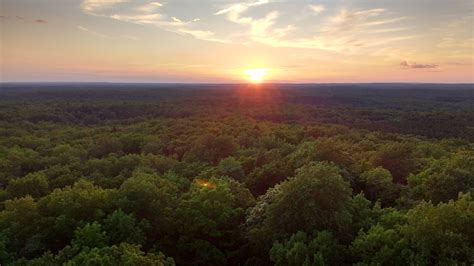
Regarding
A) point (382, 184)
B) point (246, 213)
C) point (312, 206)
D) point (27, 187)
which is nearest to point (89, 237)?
point (246, 213)

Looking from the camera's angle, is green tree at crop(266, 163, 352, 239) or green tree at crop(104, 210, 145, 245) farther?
green tree at crop(104, 210, 145, 245)

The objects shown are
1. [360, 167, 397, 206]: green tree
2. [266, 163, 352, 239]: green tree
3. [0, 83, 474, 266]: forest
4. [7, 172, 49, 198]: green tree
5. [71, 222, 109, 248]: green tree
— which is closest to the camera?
[0, 83, 474, 266]: forest

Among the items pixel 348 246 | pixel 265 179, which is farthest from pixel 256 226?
pixel 265 179

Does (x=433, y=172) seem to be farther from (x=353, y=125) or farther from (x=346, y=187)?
(x=353, y=125)

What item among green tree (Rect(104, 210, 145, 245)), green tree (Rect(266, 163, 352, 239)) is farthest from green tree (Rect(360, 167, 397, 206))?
green tree (Rect(104, 210, 145, 245))

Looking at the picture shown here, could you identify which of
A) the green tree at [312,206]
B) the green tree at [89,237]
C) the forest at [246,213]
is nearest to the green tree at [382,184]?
the forest at [246,213]

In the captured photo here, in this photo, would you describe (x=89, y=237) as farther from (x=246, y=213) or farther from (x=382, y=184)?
(x=382, y=184)

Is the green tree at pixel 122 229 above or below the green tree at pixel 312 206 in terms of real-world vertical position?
below

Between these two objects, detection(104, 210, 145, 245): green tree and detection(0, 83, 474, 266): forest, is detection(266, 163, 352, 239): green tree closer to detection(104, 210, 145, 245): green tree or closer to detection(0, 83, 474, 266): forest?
detection(0, 83, 474, 266): forest

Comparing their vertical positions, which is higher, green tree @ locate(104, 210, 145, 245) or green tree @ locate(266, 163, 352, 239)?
green tree @ locate(266, 163, 352, 239)

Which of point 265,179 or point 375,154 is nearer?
point 265,179

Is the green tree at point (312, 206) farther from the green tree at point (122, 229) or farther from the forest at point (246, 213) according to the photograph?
the green tree at point (122, 229)
